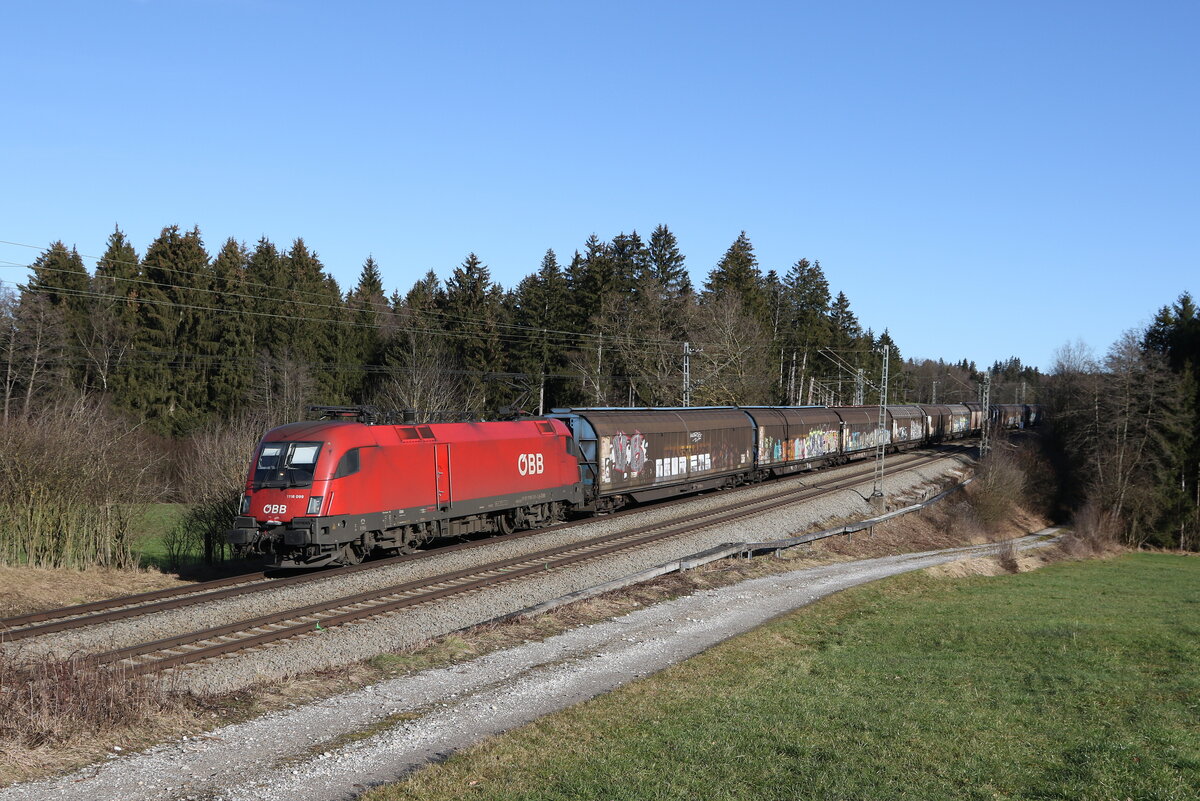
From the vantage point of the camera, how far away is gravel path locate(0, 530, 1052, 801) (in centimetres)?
820

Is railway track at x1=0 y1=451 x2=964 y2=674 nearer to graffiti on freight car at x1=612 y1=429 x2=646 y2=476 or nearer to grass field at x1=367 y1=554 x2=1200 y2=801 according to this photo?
graffiti on freight car at x1=612 y1=429 x2=646 y2=476

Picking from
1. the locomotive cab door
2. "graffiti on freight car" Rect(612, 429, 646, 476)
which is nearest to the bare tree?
"graffiti on freight car" Rect(612, 429, 646, 476)

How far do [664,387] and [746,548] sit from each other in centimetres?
→ 3461

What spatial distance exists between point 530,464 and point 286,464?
27.3 ft

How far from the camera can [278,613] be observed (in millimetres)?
15844

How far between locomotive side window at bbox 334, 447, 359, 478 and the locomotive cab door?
2687 mm

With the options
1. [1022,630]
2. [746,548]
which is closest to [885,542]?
[746,548]

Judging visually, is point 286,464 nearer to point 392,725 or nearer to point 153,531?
point 392,725

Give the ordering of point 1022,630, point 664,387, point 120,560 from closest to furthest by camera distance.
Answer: point 1022,630 → point 120,560 → point 664,387

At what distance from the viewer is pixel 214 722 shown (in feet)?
32.6

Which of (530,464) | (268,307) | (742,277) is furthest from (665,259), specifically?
(530,464)

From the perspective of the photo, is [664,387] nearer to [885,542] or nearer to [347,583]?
[885,542]

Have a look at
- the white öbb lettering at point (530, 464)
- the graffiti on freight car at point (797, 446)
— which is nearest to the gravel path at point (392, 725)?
the white öbb lettering at point (530, 464)

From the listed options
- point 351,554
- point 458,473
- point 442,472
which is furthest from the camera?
point 458,473
